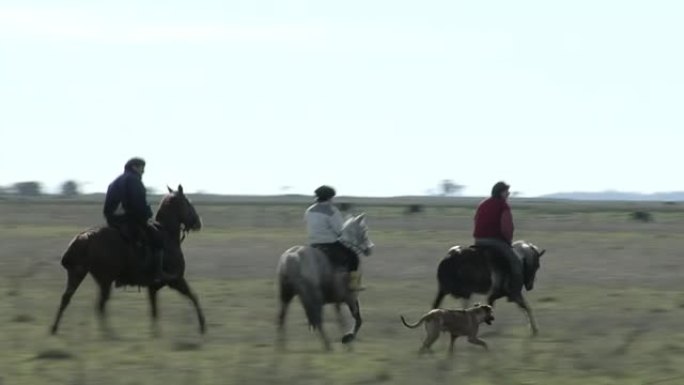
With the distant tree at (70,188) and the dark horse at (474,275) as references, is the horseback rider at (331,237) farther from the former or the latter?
the distant tree at (70,188)

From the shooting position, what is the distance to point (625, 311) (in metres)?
24.6

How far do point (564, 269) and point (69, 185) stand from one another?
533 feet

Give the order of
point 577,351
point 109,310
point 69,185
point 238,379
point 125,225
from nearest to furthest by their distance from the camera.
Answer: point 238,379 < point 577,351 < point 125,225 < point 109,310 < point 69,185

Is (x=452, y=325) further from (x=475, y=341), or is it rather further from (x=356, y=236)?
(x=356, y=236)

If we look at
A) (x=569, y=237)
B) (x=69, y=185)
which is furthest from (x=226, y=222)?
(x=69, y=185)

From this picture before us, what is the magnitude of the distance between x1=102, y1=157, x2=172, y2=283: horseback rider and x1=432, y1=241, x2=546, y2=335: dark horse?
382 cm

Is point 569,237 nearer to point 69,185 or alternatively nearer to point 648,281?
point 648,281

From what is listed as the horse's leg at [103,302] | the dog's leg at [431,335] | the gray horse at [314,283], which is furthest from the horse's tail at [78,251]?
the dog's leg at [431,335]

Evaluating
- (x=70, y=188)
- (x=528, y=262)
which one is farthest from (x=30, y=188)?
(x=528, y=262)

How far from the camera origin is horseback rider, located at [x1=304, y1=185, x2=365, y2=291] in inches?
728

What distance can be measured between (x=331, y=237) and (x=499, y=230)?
10.3 ft

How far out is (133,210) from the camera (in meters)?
19.5

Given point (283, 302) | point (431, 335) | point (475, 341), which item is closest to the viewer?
point (431, 335)

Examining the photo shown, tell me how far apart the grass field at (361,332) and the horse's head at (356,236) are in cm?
121
